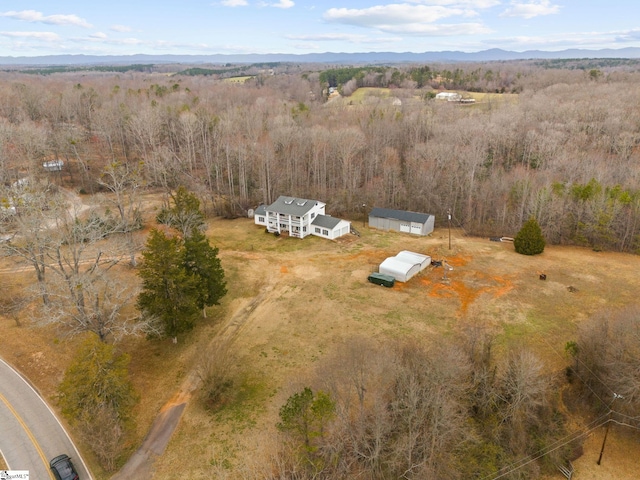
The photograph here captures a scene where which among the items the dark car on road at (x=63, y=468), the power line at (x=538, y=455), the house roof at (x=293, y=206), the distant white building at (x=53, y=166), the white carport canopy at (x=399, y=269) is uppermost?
the distant white building at (x=53, y=166)

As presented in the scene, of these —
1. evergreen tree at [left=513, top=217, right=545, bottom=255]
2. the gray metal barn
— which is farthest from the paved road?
evergreen tree at [left=513, top=217, right=545, bottom=255]

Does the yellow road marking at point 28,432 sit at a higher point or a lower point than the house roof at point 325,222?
lower

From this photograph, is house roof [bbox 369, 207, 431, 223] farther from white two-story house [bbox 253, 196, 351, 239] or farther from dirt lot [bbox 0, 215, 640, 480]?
white two-story house [bbox 253, 196, 351, 239]

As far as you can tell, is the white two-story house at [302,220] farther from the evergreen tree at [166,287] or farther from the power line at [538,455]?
the power line at [538,455]

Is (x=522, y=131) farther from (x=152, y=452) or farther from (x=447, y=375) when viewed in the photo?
(x=152, y=452)

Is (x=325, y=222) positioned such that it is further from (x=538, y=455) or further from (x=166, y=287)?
(x=538, y=455)

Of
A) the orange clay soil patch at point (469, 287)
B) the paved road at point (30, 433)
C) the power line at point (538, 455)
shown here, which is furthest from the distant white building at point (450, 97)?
the paved road at point (30, 433)

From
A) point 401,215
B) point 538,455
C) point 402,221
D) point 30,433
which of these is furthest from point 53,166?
point 538,455
